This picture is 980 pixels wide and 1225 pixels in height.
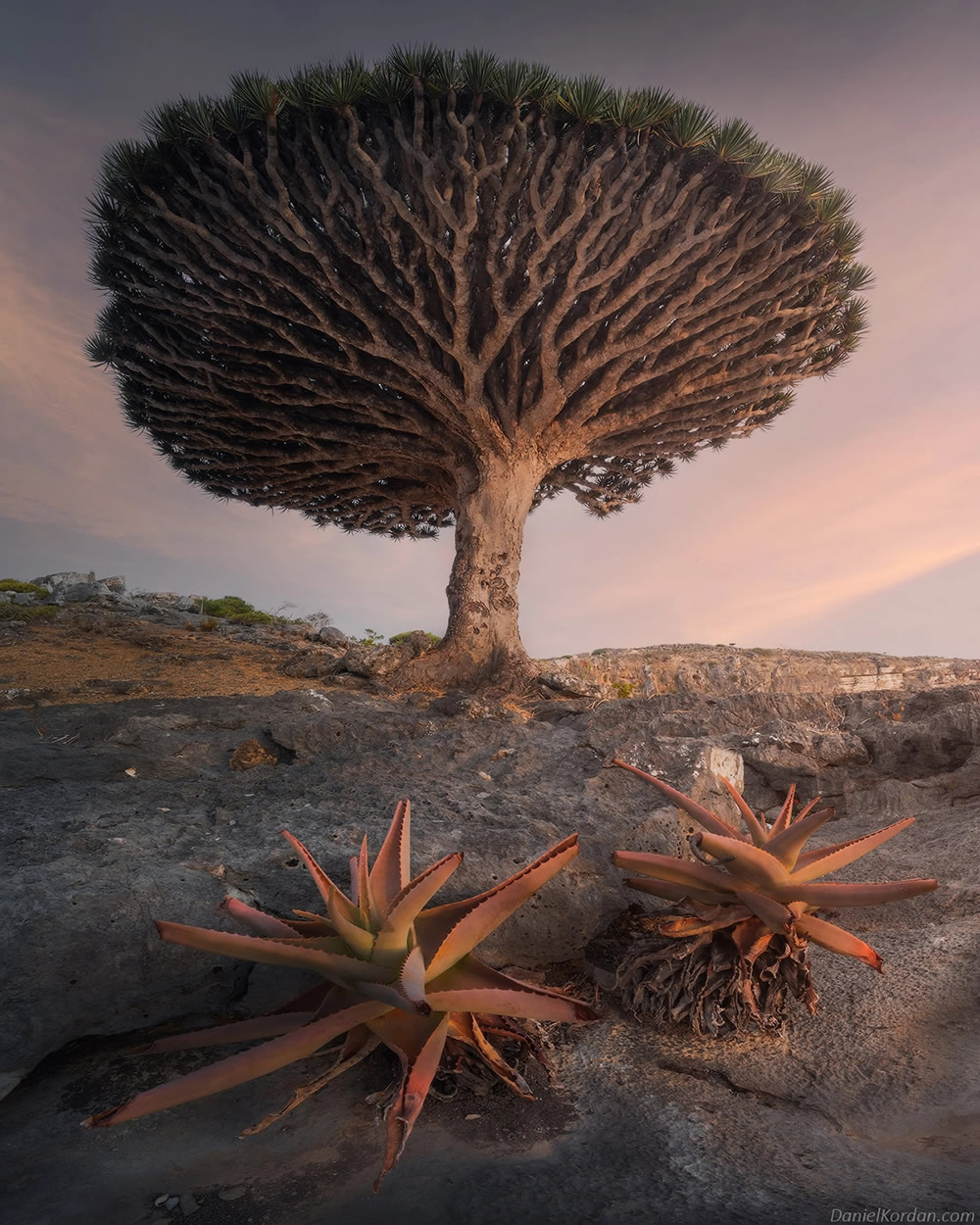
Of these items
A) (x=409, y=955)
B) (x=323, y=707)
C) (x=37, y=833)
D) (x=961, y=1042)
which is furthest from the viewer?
(x=323, y=707)

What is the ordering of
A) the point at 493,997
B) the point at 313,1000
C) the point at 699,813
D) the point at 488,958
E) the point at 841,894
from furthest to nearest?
the point at 488,958 → the point at 699,813 → the point at 841,894 → the point at 313,1000 → the point at 493,997

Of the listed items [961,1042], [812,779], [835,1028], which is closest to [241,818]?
[835,1028]

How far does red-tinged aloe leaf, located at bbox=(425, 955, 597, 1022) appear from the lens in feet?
4.68

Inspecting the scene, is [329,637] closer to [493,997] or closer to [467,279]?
[467,279]

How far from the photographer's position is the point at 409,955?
A: 1.41 meters

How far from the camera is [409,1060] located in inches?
54.5

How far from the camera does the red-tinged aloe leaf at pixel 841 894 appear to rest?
1.69 metres

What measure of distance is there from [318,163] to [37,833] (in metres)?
8.48

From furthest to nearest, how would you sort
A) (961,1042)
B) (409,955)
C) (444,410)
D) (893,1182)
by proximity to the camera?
(444,410) → (961,1042) → (409,955) → (893,1182)

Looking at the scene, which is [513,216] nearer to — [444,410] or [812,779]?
[444,410]

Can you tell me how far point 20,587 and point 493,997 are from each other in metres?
18.4

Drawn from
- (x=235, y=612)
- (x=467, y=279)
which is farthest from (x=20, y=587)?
(x=467, y=279)

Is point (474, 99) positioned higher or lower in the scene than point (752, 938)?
higher

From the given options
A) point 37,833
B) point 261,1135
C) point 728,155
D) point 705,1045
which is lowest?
point 261,1135
